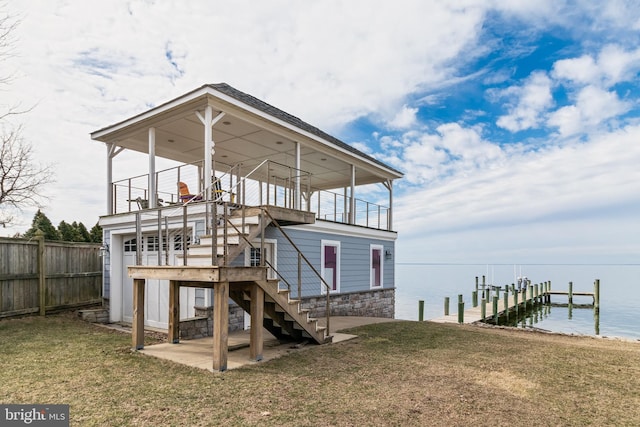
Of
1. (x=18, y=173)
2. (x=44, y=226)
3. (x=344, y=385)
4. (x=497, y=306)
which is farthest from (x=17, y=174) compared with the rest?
(x=497, y=306)

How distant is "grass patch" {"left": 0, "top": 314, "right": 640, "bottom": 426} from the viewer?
3.97 metres

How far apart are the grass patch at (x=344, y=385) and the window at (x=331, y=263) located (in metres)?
4.36

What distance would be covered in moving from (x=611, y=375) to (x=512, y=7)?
834cm

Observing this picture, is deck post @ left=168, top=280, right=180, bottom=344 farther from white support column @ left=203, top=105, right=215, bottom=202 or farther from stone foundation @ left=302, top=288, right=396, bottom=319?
stone foundation @ left=302, top=288, right=396, bottom=319

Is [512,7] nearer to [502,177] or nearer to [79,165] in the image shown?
[502,177]

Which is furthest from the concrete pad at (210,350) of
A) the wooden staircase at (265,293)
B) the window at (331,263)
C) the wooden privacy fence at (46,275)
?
the wooden privacy fence at (46,275)

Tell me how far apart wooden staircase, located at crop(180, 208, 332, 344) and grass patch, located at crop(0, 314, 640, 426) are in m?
0.54

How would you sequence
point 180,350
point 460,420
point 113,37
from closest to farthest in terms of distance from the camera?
point 460,420 → point 180,350 → point 113,37

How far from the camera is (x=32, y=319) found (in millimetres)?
9766

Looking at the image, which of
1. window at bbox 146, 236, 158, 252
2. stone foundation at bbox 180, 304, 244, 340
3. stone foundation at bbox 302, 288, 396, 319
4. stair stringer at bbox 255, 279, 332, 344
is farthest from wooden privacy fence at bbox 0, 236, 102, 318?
stair stringer at bbox 255, 279, 332, 344

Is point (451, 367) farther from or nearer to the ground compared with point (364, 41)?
nearer to the ground

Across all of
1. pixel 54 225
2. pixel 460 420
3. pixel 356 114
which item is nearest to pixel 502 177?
pixel 356 114

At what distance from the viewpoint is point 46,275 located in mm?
10516

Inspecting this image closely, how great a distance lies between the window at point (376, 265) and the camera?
14.3m
